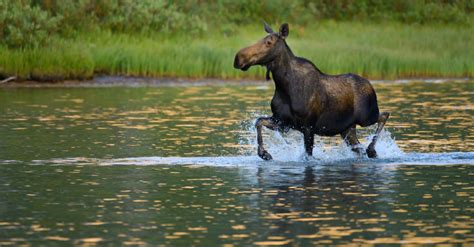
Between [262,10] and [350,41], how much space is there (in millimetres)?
7385

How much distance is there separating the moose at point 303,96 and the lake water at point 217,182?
0.44 meters

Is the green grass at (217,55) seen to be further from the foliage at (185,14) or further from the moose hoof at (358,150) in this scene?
the moose hoof at (358,150)

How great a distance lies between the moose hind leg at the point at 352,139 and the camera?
1972 centimetres

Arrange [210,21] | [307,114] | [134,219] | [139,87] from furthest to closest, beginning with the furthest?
[210,21] < [139,87] < [307,114] < [134,219]

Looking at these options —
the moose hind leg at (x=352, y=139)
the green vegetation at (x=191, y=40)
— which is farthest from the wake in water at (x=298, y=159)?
the green vegetation at (x=191, y=40)

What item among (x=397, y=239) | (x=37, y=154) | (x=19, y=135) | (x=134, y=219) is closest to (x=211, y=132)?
(x=19, y=135)

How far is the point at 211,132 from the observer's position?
2425 centimetres

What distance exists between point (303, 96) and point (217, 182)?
2.50 m

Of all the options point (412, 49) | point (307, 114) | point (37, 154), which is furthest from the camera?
point (412, 49)

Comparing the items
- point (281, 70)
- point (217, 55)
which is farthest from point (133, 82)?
point (281, 70)

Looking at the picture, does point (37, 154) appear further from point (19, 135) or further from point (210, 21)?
point (210, 21)

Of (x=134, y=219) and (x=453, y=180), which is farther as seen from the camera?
(x=453, y=180)

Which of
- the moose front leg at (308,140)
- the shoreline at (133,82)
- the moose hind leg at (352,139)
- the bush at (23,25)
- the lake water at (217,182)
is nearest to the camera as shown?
the lake water at (217,182)

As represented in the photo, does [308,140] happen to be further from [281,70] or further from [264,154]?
[281,70]
